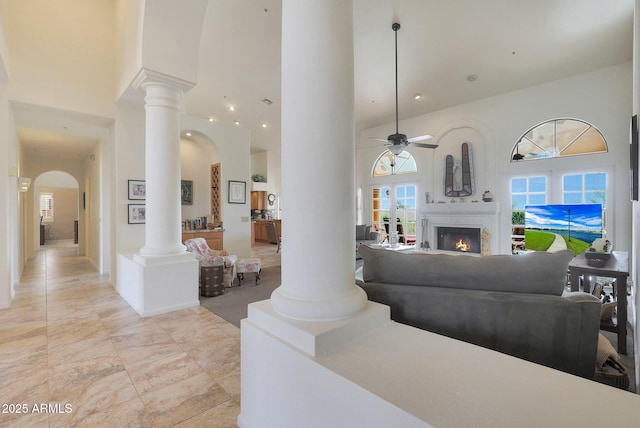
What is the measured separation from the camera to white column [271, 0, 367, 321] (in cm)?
129

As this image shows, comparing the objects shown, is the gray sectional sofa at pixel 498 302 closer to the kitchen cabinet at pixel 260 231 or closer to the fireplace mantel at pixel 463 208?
the fireplace mantel at pixel 463 208

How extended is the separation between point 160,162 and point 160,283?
1373 mm

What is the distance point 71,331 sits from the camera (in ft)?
9.37

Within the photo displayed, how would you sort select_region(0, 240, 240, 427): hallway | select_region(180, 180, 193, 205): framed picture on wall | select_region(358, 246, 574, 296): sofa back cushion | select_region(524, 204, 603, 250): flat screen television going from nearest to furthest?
select_region(358, 246, 574, 296): sofa back cushion
select_region(0, 240, 240, 427): hallway
select_region(524, 204, 603, 250): flat screen television
select_region(180, 180, 193, 205): framed picture on wall

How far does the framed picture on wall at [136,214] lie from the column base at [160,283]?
2.70 feet

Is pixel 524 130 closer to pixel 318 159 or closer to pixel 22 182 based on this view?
pixel 318 159

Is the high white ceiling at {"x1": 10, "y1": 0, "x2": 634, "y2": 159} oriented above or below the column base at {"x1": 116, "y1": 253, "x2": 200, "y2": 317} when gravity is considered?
above

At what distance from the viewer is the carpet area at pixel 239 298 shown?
3.41 metres

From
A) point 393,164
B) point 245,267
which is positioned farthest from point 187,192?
point 393,164

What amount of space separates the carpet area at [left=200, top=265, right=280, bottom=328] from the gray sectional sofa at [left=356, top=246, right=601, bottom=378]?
1989mm

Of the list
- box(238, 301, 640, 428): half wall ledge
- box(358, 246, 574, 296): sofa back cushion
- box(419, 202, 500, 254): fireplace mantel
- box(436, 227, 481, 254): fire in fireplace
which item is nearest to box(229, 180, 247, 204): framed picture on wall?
box(419, 202, 500, 254): fireplace mantel

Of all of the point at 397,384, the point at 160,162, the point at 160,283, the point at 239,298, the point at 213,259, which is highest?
the point at 160,162

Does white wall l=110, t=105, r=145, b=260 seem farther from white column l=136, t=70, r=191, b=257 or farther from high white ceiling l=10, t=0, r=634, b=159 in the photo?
high white ceiling l=10, t=0, r=634, b=159

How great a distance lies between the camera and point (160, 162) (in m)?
3.39
